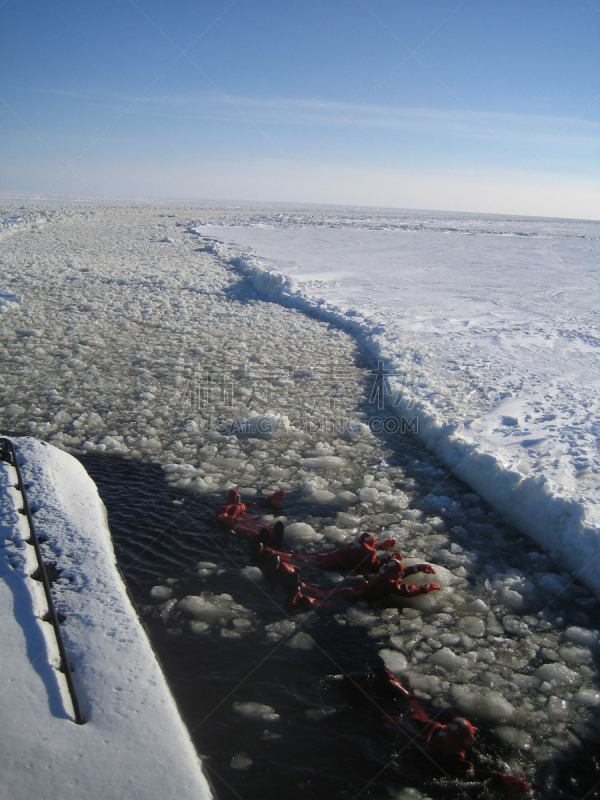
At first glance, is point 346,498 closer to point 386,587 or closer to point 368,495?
point 368,495

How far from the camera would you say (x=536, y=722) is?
2.38m

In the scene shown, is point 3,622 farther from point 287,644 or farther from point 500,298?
point 500,298

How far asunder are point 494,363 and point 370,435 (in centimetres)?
292

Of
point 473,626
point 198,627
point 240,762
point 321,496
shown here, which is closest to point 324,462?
point 321,496

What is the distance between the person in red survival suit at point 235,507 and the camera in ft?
11.9

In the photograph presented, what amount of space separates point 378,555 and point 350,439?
5.92 ft

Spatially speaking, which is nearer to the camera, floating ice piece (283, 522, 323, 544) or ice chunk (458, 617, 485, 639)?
ice chunk (458, 617, 485, 639)

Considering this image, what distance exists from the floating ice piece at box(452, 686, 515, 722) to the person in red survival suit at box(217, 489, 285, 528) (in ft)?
5.77

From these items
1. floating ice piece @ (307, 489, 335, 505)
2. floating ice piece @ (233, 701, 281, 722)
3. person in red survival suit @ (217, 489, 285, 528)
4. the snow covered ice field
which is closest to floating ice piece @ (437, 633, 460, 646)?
the snow covered ice field

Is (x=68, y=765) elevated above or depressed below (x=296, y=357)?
below

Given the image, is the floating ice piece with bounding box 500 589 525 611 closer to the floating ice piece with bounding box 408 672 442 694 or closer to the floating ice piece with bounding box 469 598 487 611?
the floating ice piece with bounding box 469 598 487 611

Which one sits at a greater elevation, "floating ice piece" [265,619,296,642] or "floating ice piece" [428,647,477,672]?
"floating ice piece" [265,619,296,642]

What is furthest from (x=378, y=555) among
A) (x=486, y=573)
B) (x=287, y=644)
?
(x=287, y=644)

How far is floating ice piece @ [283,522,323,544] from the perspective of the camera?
11.8 feet
